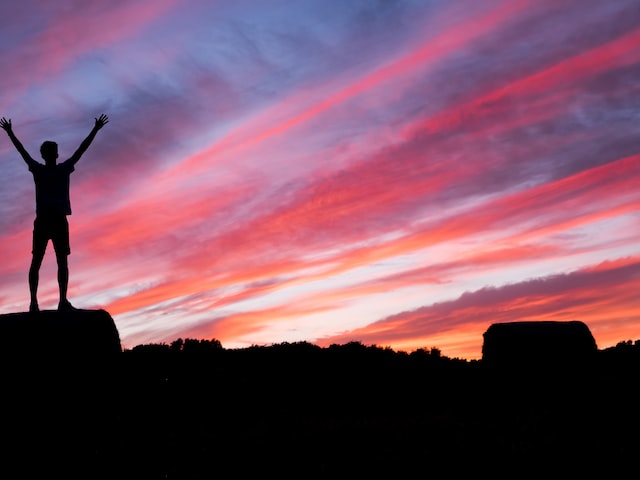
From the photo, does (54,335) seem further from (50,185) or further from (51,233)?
(50,185)

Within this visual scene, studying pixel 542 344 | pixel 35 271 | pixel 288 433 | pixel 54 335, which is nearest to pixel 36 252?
pixel 35 271

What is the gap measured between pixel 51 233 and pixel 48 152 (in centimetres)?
119

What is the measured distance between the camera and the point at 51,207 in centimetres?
1210

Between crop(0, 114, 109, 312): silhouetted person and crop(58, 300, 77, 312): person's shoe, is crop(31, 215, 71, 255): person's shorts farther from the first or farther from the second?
crop(58, 300, 77, 312): person's shoe

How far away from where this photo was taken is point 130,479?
8922mm

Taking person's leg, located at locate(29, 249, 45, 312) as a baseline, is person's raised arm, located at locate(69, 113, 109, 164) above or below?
above

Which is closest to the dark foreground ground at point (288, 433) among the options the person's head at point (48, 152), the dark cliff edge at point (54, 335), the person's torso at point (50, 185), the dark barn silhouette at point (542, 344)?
the dark cliff edge at point (54, 335)

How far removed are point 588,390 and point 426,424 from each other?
8.60m

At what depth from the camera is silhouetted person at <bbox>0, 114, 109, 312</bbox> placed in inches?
474

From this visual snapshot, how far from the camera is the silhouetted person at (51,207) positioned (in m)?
12.0

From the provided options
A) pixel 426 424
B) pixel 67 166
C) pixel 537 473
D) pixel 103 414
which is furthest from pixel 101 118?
pixel 537 473

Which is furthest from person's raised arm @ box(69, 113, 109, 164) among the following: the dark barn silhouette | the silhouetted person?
the dark barn silhouette

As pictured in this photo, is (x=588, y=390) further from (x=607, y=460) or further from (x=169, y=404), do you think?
(x=607, y=460)

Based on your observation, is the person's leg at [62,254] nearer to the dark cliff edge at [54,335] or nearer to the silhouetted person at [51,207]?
the silhouetted person at [51,207]
